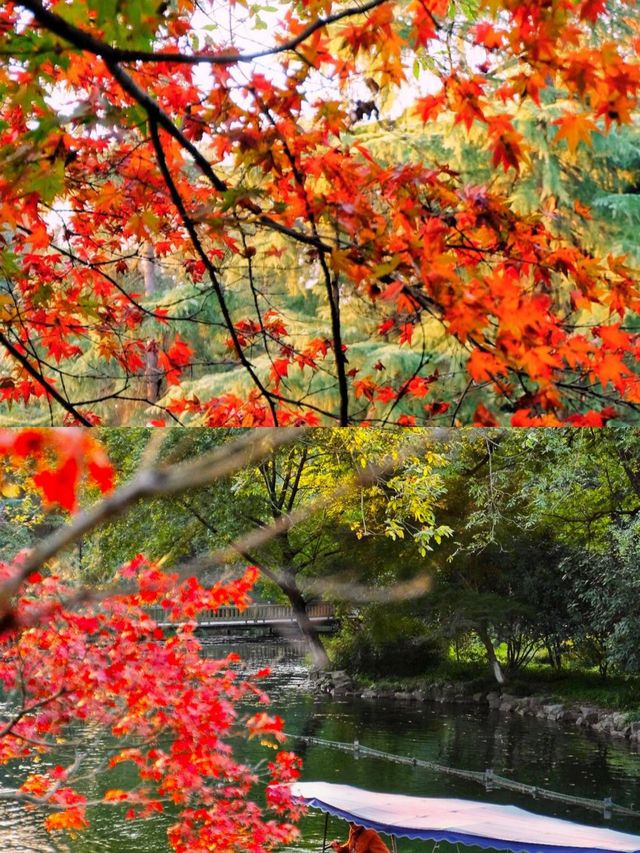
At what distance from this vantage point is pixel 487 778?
206 cm

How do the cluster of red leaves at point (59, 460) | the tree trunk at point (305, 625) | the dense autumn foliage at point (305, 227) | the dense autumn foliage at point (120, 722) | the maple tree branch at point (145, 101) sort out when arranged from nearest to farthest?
the maple tree branch at point (145, 101) < the dense autumn foliage at point (120, 722) < the cluster of red leaves at point (59, 460) < the tree trunk at point (305, 625) < the dense autumn foliage at point (305, 227)

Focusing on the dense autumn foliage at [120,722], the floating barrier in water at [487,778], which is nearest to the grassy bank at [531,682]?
the floating barrier in water at [487,778]

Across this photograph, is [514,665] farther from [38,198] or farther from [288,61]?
[288,61]

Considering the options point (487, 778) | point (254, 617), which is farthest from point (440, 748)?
point (254, 617)

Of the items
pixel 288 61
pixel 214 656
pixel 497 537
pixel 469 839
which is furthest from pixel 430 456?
pixel 288 61

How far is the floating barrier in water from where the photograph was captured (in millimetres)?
2021

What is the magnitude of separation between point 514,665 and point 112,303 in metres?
1.95

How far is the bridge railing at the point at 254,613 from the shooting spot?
6.42 feet

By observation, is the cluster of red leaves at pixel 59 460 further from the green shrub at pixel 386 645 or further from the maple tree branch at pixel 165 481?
the green shrub at pixel 386 645

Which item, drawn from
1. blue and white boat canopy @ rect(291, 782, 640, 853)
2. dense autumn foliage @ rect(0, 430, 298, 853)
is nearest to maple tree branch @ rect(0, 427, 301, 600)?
dense autumn foliage @ rect(0, 430, 298, 853)

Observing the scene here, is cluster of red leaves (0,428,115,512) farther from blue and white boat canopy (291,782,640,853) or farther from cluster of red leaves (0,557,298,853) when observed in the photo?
blue and white boat canopy (291,782,640,853)

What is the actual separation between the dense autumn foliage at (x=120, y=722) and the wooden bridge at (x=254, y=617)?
24mm

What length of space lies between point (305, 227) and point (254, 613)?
1.74 metres

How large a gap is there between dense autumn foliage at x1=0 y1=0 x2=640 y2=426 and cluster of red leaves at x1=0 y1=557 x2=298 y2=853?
2.55 feet
